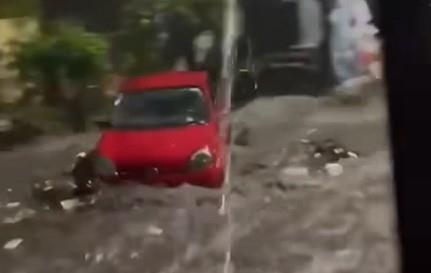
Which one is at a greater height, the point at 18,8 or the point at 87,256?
the point at 18,8

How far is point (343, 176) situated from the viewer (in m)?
0.71

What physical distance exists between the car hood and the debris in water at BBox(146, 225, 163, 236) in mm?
51

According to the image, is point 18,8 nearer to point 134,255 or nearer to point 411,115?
point 134,255

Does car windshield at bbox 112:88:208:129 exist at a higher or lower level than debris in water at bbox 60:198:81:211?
higher

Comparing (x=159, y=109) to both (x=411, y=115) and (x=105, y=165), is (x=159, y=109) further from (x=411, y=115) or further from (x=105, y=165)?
(x=411, y=115)

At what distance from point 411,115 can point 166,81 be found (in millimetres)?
200

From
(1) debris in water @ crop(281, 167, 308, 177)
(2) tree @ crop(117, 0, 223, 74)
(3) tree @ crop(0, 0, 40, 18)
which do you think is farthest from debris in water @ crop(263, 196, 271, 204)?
(3) tree @ crop(0, 0, 40, 18)

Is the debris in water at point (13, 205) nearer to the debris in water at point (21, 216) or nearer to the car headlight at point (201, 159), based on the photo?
the debris in water at point (21, 216)

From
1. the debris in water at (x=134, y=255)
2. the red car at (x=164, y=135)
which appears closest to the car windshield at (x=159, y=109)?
the red car at (x=164, y=135)

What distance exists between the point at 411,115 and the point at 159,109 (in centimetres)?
20

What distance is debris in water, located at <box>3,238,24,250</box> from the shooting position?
0.72 meters

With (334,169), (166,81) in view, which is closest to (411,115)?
(334,169)

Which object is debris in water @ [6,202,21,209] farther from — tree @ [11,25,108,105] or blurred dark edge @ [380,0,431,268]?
blurred dark edge @ [380,0,431,268]

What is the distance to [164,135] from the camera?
2.36 feet
